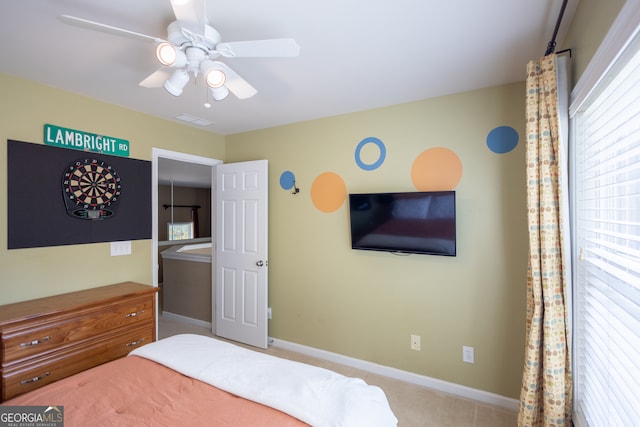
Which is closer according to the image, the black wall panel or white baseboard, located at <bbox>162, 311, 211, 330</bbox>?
the black wall panel

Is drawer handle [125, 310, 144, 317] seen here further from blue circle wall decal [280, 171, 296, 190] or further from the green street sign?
blue circle wall decal [280, 171, 296, 190]

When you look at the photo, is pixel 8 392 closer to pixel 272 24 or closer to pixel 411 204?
pixel 272 24

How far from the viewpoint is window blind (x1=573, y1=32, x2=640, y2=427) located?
1017 mm

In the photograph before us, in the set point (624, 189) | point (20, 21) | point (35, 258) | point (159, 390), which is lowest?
point (159, 390)

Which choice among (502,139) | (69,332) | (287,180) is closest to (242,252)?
(287,180)

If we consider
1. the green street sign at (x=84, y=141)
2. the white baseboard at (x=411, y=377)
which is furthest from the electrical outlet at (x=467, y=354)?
the green street sign at (x=84, y=141)

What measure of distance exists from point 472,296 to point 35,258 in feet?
11.2

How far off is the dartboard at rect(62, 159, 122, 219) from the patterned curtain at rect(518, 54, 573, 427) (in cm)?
320

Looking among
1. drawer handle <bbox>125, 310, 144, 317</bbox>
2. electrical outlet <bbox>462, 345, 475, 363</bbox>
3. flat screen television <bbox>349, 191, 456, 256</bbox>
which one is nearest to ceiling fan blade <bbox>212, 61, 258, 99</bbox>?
flat screen television <bbox>349, 191, 456, 256</bbox>

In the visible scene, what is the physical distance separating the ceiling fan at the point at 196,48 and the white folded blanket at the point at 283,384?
1476mm

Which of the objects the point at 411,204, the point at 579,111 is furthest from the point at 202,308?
the point at 579,111

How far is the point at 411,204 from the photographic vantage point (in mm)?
2451

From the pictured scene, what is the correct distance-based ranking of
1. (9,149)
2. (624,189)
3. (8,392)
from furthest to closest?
(9,149), (8,392), (624,189)

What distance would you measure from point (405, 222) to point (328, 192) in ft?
2.88
